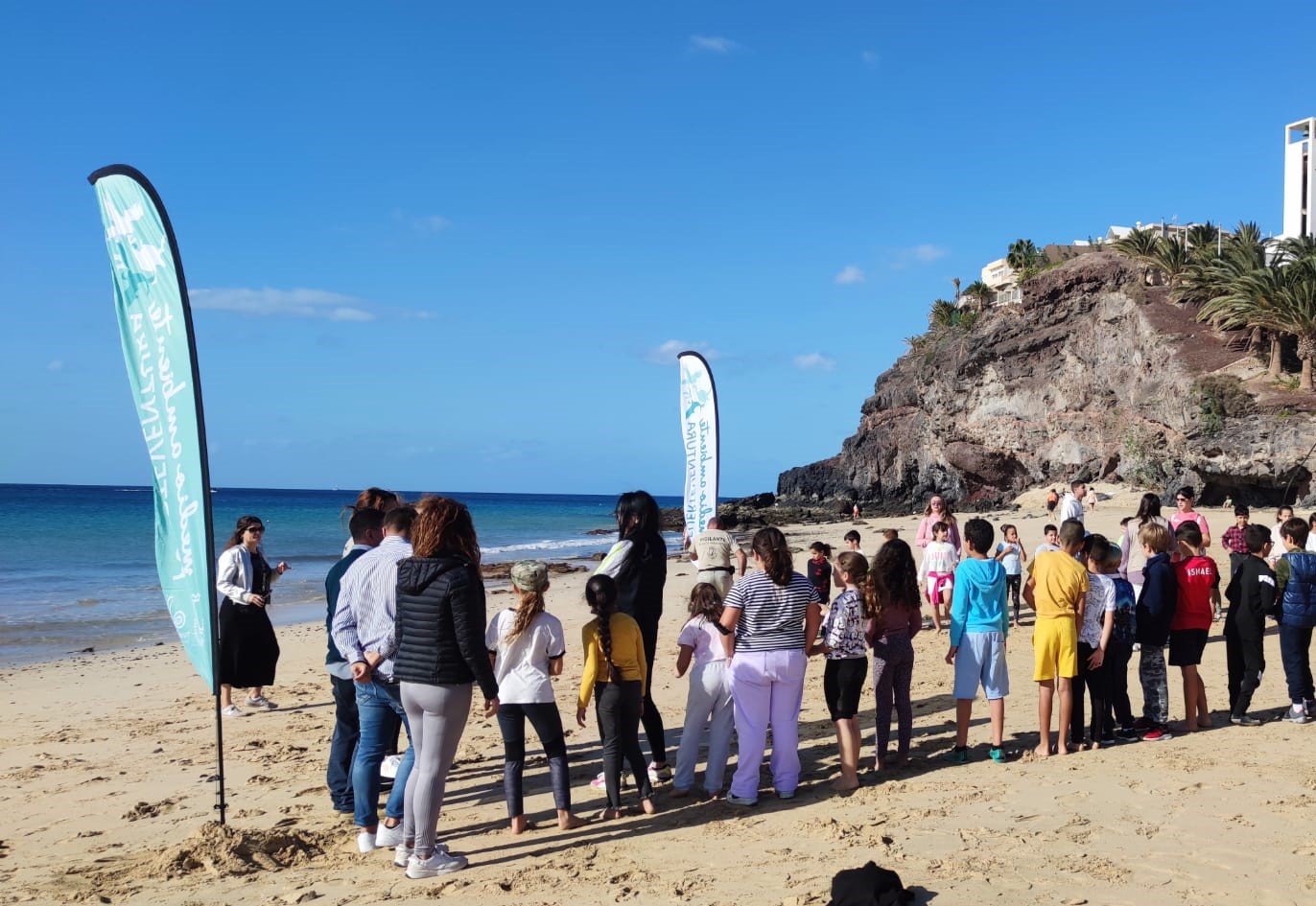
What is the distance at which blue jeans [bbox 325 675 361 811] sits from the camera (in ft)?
18.6

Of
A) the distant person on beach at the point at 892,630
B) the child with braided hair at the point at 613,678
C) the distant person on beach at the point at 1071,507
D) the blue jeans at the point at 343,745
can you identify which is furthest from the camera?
the distant person on beach at the point at 1071,507

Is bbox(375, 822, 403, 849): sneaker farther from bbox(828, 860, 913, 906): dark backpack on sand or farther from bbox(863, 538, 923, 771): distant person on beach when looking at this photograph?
bbox(863, 538, 923, 771): distant person on beach

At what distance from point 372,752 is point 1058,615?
15.1 ft

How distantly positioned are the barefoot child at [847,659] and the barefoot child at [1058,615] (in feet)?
4.08

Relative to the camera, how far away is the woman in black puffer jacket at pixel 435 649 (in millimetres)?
4613

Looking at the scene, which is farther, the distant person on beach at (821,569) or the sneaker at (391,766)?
the distant person on beach at (821,569)

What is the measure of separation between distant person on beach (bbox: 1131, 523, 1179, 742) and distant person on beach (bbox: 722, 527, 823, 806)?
301 cm

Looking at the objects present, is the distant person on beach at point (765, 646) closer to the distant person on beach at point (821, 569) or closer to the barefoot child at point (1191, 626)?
the barefoot child at point (1191, 626)

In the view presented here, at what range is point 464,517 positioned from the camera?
4.78 m

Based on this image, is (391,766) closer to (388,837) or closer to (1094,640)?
(388,837)

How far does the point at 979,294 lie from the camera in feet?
172

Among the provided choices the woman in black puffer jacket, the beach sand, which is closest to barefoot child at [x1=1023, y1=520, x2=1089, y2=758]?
the beach sand

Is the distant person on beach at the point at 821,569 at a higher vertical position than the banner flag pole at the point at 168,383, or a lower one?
lower

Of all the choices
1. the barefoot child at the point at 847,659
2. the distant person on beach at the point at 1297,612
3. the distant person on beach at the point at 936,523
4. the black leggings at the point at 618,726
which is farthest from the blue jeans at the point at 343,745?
the distant person on beach at the point at 936,523
